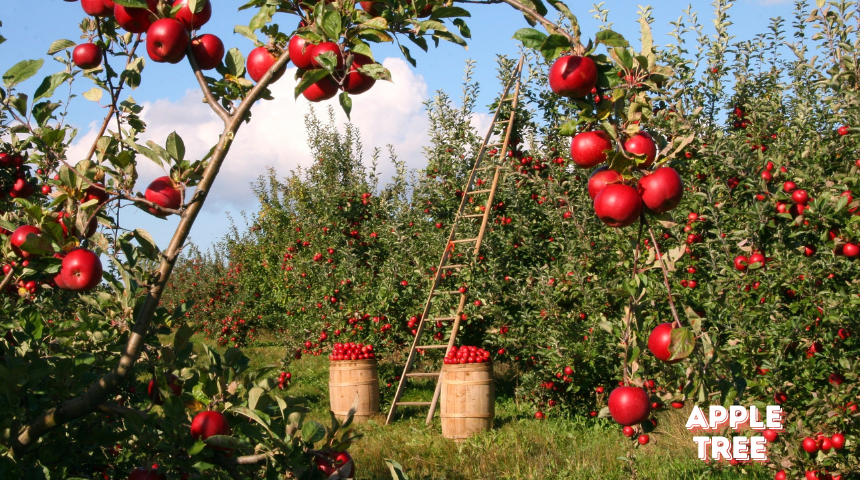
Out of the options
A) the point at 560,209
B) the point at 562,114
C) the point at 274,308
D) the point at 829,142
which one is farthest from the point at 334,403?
the point at 274,308

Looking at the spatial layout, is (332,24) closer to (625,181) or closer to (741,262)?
(625,181)

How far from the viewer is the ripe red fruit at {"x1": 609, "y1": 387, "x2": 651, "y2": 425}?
1.33m

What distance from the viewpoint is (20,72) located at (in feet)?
4.63

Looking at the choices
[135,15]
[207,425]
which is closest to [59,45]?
[135,15]

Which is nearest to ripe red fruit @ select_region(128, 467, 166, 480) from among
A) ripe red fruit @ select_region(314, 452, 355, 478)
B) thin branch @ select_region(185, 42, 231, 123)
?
ripe red fruit @ select_region(314, 452, 355, 478)

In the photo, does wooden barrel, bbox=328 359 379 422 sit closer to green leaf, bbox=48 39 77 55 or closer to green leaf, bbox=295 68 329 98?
green leaf, bbox=48 39 77 55

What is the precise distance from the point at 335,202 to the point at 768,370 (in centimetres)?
537

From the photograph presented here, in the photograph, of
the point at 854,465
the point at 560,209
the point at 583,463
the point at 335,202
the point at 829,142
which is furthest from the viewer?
the point at 335,202

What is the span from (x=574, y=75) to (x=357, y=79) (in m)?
0.38

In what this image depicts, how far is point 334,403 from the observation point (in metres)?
6.40

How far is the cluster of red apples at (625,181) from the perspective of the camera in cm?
108

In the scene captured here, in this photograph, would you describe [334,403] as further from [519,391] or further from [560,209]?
[560,209]

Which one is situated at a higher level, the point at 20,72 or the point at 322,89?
the point at 20,72

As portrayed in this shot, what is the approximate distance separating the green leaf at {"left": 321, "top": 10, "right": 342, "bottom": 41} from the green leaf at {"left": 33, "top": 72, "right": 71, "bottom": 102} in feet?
2.49
